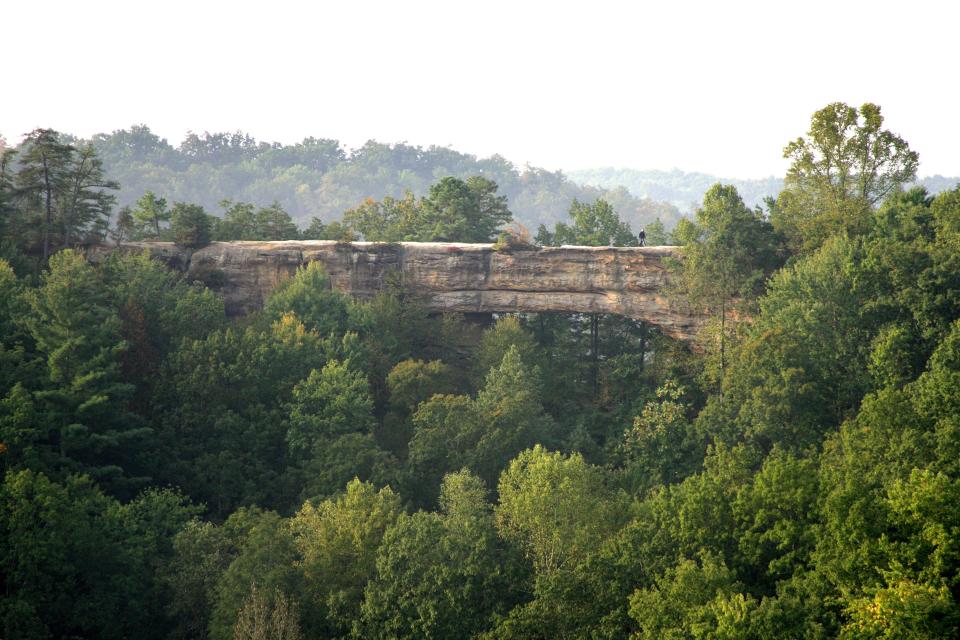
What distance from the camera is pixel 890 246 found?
33906 millimetres

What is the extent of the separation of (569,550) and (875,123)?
23760 millimetres

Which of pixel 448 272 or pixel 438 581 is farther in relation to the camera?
pixel 448 272

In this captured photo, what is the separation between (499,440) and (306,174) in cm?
11681

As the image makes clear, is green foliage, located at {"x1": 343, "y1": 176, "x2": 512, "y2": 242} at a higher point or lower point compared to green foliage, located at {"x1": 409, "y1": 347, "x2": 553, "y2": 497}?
higher

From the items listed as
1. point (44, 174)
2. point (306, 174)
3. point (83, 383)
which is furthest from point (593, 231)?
point (306, 174)

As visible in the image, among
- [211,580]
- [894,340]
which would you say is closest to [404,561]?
[211,580]

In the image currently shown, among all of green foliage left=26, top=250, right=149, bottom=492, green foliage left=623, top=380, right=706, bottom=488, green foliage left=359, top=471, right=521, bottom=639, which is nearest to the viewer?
green foliage left=359, top=471, right=521, bottom=639

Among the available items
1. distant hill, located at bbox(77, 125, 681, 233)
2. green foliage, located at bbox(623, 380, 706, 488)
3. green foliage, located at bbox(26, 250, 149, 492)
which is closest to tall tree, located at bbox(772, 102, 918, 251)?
green foliage, located at bbox(623, 380, 706, 488)

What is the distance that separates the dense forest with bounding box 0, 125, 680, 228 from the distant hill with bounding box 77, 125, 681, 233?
16cm

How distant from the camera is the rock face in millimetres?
45719

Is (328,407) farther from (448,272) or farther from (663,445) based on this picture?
(663,445)

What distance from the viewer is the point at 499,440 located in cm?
3869

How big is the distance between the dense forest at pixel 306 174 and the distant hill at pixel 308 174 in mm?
161

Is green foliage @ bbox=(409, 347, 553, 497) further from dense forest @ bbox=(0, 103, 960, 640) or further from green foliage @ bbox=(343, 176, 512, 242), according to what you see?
green foliage @ bbox=(343, 176, 512, 242)
